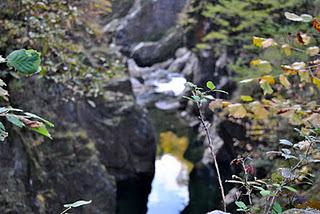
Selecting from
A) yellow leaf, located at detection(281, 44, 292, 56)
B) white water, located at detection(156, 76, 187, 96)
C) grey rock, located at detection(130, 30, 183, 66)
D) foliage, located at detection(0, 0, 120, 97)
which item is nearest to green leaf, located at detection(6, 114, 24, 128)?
yellow leaf, located at detection(281, 44, 292, 56)

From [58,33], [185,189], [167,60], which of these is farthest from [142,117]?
[167,60]

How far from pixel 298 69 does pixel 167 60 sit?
20723 millimetres

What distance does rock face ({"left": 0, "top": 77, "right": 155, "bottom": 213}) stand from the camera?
4.77 meters

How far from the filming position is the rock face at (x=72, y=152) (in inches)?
188

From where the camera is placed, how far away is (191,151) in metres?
13.2

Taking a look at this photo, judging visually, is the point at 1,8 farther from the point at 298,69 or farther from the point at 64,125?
the point at 298,69

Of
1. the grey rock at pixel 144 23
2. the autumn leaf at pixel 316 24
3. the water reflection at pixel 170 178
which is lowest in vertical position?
the water reflection at pixel 170 178

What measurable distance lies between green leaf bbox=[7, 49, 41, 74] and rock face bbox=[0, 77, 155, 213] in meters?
3.57

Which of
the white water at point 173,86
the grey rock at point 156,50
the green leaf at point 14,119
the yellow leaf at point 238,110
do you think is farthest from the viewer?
the grey rock at point 156,50

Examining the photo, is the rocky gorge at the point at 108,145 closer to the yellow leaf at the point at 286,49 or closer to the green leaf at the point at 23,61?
the yellow leaf at the point at 286,49

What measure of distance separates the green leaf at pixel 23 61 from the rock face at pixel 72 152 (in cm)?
357

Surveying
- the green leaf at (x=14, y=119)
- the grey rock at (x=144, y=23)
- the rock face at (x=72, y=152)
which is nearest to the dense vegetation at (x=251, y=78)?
the green leaf at (x=14, y=119)

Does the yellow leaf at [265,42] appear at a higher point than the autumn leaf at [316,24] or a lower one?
lower

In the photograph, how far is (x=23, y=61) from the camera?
1.10 metres
